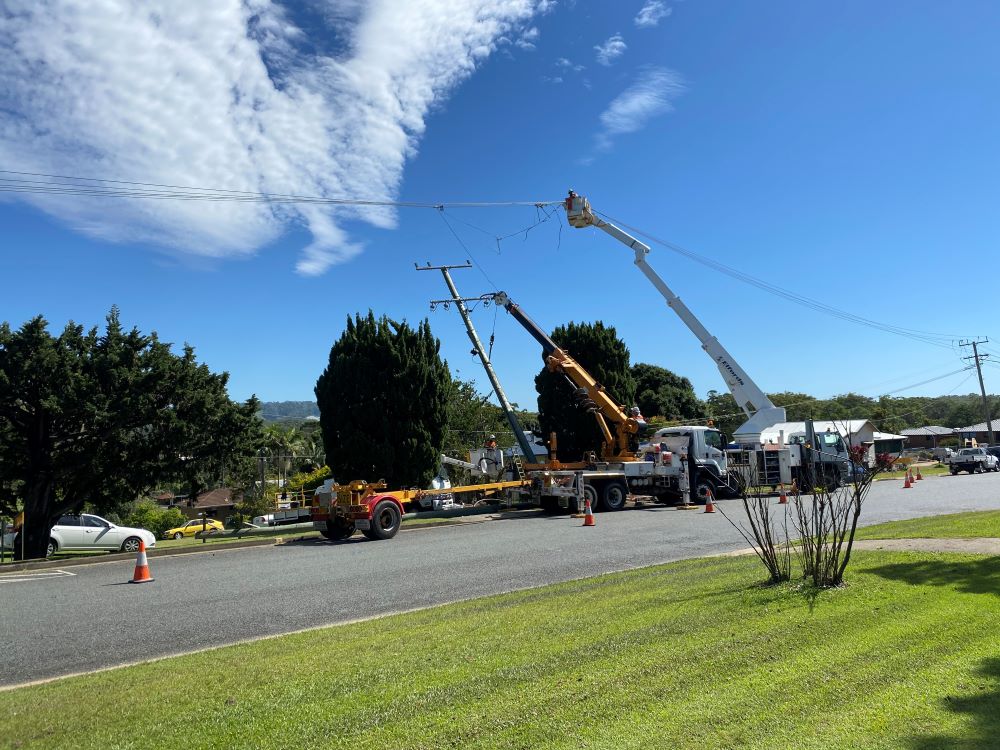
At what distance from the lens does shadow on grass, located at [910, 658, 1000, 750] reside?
365 cm

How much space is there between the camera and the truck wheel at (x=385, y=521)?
18000 mm

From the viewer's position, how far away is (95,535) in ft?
71.8

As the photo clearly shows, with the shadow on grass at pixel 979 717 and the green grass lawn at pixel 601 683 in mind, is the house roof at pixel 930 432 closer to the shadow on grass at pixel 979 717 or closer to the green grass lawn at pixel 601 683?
the green grass lawn at pixel 601 683

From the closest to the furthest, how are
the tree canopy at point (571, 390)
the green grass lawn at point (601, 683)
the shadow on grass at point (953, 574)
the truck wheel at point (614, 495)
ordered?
the green grass lawn at point (601, 683) < the shadow on grass at point (953, 574) < the truck wheel at point (614, 495) < the tree canopy at point (571, 390)

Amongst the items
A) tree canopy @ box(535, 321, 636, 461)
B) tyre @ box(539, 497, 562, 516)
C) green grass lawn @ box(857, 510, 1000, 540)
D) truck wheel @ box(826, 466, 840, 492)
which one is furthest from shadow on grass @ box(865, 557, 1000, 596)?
tree canopy @ box(535, 321, 636, 461)

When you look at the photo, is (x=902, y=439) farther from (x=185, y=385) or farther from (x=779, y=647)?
(x=779, y=647)

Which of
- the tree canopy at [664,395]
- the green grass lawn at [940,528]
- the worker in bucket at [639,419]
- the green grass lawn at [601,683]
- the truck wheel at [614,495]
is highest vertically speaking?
the tree canopy at [664,395]

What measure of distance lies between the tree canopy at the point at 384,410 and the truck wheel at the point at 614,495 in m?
5.90

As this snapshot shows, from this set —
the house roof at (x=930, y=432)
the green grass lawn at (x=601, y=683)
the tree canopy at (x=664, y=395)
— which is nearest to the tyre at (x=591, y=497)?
the green grass lawn at (x=601, y=683)

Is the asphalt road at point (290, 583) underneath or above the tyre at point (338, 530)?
underneath

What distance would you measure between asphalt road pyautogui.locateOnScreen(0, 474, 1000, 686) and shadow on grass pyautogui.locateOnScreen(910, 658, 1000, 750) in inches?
237

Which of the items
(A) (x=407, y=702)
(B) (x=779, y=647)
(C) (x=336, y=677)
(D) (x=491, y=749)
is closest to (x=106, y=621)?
(C) (x=336, y=677)

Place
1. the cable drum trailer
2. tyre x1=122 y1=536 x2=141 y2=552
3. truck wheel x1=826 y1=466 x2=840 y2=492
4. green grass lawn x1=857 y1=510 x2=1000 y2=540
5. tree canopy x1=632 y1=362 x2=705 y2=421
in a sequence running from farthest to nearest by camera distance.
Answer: tree canopy x1=632 y1=362 x2=705 y2=421 → tyre x1=122 y1=536 x2=141 y2=552 → the cable drum trailer → green grass lawn x1=857 y1=510 x2=1000 y2=540 → truck wheel x1=826 y1=466 x2=840 y2=492

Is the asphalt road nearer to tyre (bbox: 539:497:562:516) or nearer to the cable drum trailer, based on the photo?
the cable drum trailer
